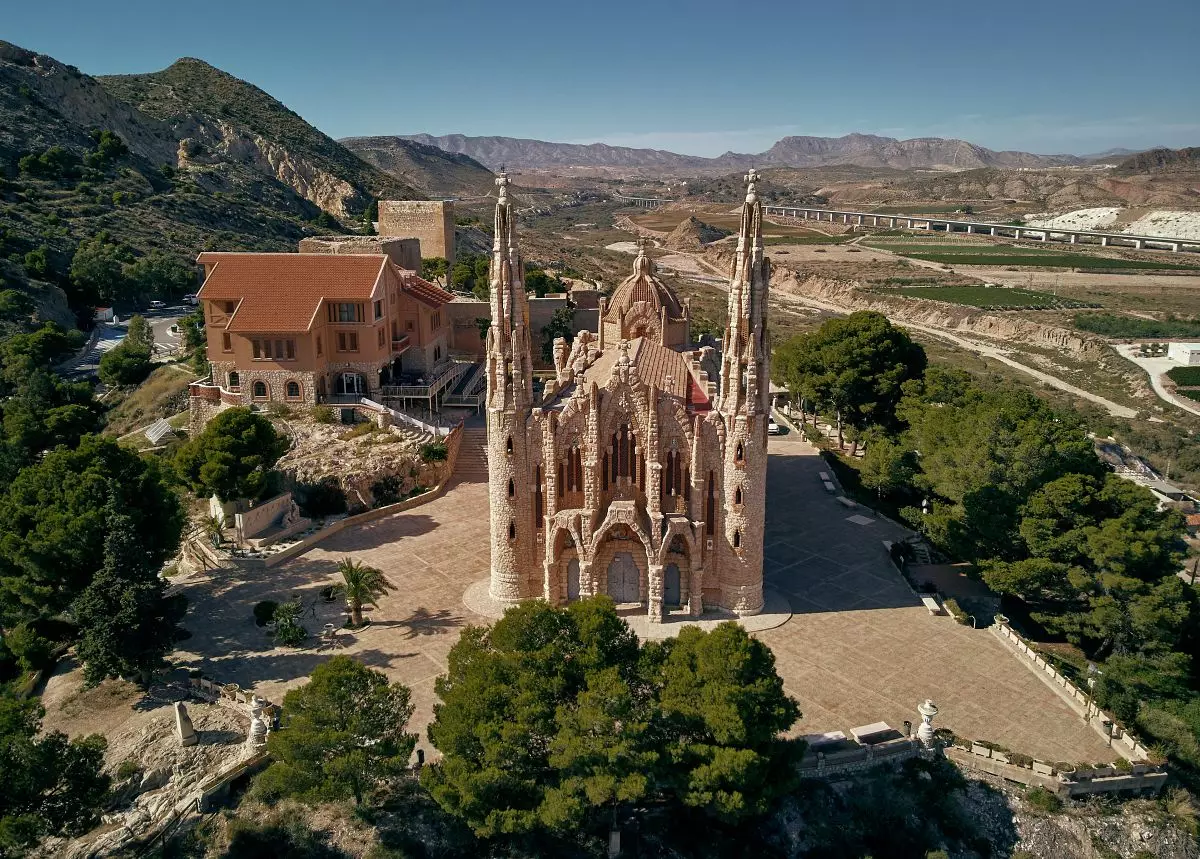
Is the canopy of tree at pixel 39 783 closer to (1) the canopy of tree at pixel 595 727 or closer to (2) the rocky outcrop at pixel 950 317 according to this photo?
(1) the canopy of tree at pixel 595 727

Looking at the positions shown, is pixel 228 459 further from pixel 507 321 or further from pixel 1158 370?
pixel 1158 370

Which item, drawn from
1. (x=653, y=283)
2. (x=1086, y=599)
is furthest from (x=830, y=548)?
(x=653, y=283)

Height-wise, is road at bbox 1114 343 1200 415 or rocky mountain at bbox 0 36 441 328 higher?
rocky mountain at bbox 0 36 441 328

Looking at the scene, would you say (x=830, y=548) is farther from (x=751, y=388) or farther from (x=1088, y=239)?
(x=1088, y=239)

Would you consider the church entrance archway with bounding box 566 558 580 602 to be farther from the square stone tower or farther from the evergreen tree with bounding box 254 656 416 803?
the square stone tower

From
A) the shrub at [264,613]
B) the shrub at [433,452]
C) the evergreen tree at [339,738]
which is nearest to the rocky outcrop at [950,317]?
the shrub at [433,452]

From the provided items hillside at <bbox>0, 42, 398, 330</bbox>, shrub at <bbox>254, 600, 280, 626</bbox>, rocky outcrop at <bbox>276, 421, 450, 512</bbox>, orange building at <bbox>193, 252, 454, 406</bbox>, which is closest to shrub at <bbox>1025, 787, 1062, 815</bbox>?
shrub at <bbox>254, 600, 280, 626</bbox>

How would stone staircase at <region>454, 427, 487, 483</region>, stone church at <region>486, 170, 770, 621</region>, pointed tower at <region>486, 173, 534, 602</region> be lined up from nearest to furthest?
stone church at <region>486, 170, 770, 621</region> < pointed tower at <region>486, 173, 534, 602</region> < stone staircase at <region>454, 427, 487, 483</region>
